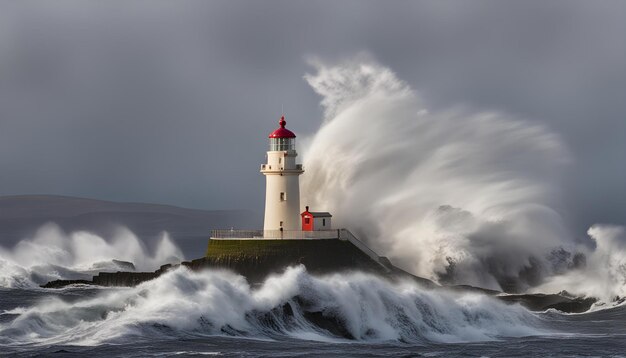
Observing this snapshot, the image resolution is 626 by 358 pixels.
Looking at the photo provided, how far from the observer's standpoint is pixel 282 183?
4703 cm

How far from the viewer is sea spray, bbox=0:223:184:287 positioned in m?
61.1

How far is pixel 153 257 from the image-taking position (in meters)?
72.4

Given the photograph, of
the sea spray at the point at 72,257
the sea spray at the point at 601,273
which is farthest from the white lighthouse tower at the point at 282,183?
the sea spray at the point at 72,257

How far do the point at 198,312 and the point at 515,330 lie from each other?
32.7 ft

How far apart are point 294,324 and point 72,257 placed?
37.4 metres

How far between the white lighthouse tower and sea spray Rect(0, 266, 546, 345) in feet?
20.7

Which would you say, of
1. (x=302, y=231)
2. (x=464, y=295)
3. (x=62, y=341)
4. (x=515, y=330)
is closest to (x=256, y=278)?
(x=302, y=231)

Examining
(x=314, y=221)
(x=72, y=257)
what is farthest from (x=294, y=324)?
(x=72, y=257)

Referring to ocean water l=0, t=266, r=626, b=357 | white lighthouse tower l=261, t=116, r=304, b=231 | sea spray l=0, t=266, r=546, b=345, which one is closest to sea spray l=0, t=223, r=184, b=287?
white lighthouse tower l=261, t=116, r=304, b=231

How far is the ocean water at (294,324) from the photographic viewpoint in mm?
31453

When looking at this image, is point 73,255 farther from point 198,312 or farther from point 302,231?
point 198,312

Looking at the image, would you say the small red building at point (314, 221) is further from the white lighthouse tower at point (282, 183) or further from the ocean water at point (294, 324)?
the ocean water at point (294, 324)

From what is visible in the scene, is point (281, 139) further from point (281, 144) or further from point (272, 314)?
point (272, 314)

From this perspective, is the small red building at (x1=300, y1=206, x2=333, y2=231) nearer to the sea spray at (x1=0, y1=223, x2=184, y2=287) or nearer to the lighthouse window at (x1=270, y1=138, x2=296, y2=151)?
the lighthouse window at (x1=270, y1=138, x2=296, y2=151)
